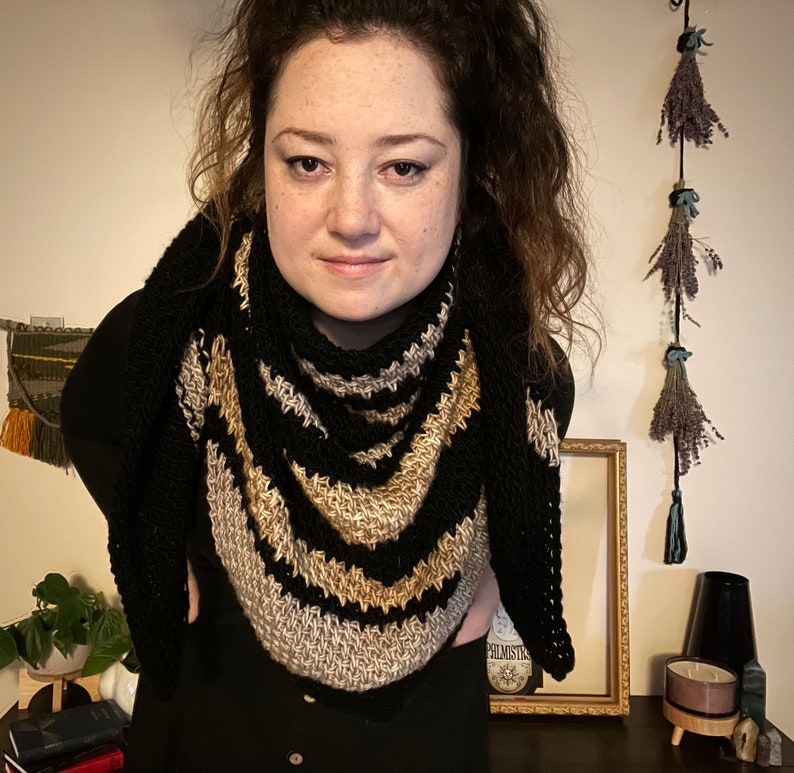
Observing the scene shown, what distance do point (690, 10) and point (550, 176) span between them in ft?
2.53

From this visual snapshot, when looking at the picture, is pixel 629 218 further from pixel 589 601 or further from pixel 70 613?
pixel 70 613

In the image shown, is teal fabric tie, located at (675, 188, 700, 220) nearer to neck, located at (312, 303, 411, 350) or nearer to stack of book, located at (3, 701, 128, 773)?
neck, located at (312, 303, 411, 350)

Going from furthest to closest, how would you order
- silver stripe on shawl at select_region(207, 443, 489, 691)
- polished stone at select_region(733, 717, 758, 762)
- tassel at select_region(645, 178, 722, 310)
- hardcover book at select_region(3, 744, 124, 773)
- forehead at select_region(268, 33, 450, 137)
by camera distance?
tassel at select_region(645, 178, 722, 310), polished stone at select_region(733, 717, 758, 762), hardcover book at select_region(3, 744, 124, 773), silver stripe on shawl at select_region(207, 443, 489, 691), forehead at select_region(268, 33, 450, 137)

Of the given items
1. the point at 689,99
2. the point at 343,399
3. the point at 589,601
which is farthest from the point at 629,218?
the point at 343,399

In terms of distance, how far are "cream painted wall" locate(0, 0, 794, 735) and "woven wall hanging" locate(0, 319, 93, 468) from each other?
5 centimetres

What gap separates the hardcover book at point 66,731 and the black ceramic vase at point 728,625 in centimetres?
110

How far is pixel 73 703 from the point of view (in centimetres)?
133

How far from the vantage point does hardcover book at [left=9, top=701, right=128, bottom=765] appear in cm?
117

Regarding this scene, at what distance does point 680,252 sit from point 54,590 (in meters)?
1.38

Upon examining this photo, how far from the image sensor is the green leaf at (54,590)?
1.35 metres

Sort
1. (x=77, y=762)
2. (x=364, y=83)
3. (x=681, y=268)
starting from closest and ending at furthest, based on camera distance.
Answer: (x=364, y=83), (x=77, y=762), (x=681, y=268)

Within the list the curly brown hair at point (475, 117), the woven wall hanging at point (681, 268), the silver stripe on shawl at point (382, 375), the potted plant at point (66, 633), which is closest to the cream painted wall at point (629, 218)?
the woven wall hanging at point (681, 268)

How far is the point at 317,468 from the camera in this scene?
2.52ft

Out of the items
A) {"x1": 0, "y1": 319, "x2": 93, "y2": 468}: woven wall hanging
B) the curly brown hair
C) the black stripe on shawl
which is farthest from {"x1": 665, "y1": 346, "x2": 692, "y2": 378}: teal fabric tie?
{"x1": 0, "y1": 319, "x2": 93, "y2": 468}: woven wall hanging
